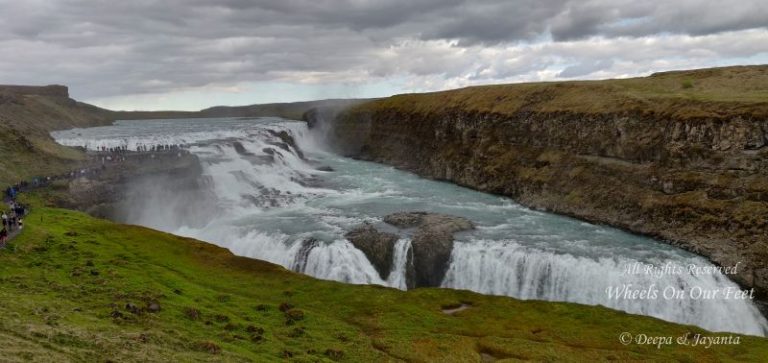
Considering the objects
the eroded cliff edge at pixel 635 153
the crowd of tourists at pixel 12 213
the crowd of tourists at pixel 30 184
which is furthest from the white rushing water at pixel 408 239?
the crowd of tourists at pixel 12 213

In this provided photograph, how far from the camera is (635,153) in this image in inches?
2416

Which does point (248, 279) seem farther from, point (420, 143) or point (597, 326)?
point (420, 143)

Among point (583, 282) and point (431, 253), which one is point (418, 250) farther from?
point (583, 282)

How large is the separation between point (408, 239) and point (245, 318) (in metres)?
20.6

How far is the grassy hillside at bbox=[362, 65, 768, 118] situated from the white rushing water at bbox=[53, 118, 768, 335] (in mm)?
15751

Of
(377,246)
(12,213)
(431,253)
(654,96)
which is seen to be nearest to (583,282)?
(431,253)

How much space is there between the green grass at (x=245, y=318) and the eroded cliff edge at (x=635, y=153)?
63.4ft

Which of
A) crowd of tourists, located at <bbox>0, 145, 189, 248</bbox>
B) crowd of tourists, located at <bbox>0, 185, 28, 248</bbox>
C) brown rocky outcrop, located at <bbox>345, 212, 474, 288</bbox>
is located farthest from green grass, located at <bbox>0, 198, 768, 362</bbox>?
brown rocky outcrop, located at <bbox>345, 212, 474, 288</bbox>

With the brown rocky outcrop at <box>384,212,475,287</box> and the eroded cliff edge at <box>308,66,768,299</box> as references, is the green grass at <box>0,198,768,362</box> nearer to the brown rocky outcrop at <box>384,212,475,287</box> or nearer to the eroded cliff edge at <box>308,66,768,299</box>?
the brown rocky outcrop at <box>384,212,475,287</box>

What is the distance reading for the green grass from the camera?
23.9m

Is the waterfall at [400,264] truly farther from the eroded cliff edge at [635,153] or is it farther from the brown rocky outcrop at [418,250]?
the eroded cliff edge at [635,153]

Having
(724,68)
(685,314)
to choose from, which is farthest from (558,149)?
(685,314)

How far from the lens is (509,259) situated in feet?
151

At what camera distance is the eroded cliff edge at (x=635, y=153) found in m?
49.2
